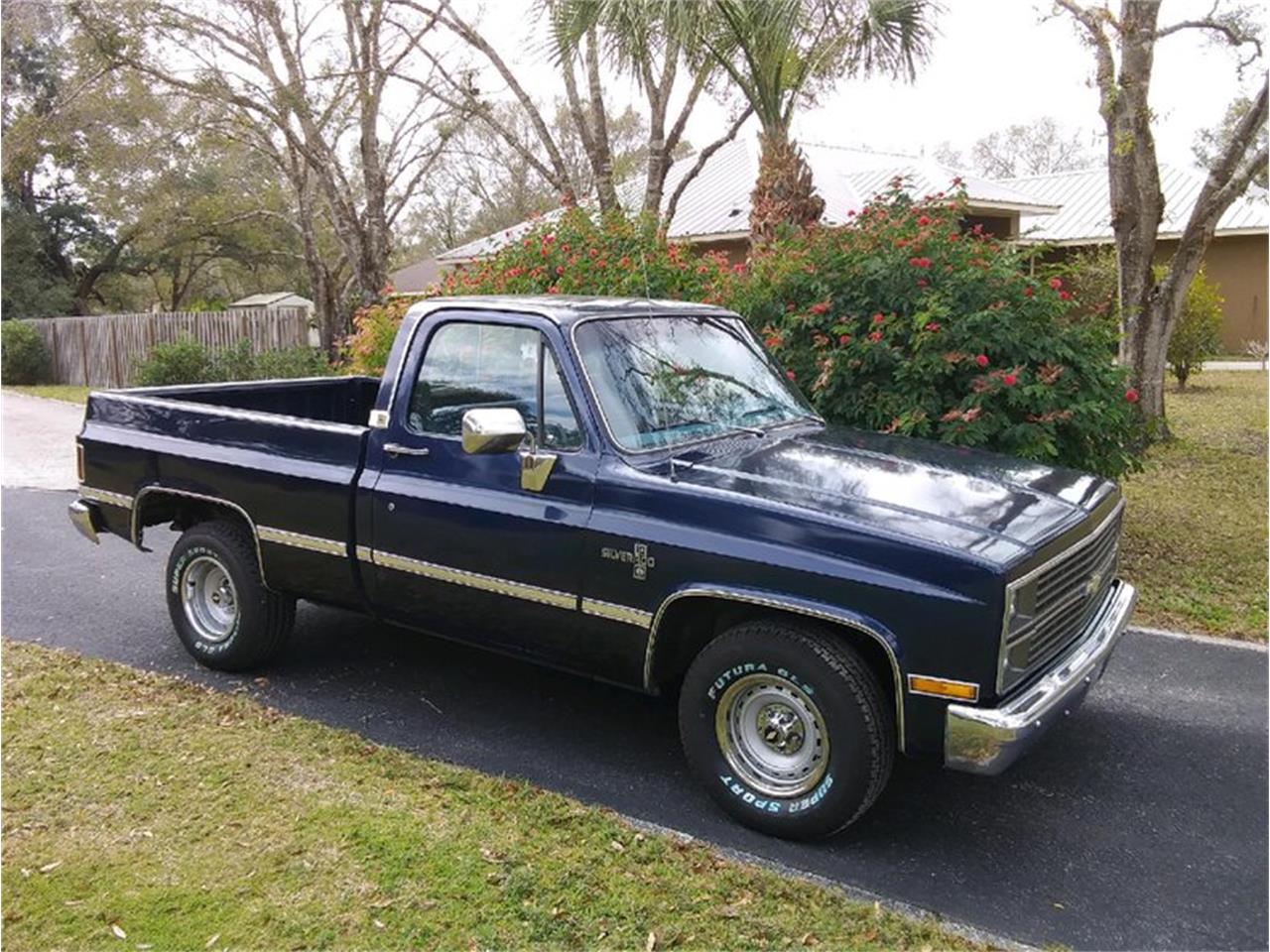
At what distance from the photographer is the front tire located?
11.7 ft

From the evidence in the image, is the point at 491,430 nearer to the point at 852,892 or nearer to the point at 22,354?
the point at 852,892

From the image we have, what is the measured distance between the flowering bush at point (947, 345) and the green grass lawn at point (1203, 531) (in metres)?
0.87

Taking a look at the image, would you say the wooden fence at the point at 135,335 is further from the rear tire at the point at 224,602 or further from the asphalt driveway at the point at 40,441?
the rear tire at the point at 224,602

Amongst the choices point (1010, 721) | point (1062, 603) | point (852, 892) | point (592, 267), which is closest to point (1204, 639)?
point (1062, 603)

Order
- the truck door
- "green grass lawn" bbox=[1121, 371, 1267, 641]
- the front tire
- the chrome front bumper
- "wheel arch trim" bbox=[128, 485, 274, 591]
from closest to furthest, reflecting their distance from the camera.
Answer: the chrome front bumper, the front tire, the truck door, "wheel arch trim" bbox=[128, 485, 274, 591], "green grass lawn" bbox=[1121, 371, 1267, 641]

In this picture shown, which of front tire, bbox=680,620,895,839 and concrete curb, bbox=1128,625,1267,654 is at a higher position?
front tire, bbox=680,620,895,839

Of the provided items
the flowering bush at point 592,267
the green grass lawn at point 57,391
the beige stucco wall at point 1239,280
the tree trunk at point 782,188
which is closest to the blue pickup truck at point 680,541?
the flowering bush at point 592,267

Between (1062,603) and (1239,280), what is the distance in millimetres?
27041

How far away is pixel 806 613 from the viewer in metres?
3.57

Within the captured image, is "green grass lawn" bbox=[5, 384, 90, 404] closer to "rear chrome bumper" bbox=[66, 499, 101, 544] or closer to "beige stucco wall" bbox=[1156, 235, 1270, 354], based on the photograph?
"rear chrome bumper" bbox=[66, 499, 101, 544]

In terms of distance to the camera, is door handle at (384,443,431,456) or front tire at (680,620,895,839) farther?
door handle at (384,443,431,456)

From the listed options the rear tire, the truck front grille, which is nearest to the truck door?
the rear tire

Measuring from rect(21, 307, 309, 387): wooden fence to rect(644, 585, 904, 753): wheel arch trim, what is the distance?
15862 mm

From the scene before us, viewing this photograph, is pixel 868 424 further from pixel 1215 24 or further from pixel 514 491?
pixel 1215 24
